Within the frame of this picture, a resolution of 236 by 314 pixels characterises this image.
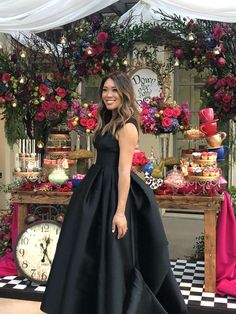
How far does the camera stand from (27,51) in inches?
178

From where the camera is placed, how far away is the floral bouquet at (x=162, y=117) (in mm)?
3844

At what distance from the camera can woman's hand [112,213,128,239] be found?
8.56ft

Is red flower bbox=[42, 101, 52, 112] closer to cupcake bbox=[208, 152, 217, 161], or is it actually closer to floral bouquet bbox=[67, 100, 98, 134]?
floral bouquet bbox=[67, 100, 98, 134]

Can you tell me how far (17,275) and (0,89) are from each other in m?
1.71

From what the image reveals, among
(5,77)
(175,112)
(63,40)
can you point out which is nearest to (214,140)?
(175,112)

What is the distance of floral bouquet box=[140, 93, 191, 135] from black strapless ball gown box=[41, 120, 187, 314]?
1110 mm

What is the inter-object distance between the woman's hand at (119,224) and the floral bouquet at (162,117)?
4.50 ft

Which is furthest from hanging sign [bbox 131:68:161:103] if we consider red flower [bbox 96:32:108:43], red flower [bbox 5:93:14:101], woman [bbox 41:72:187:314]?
woman [bbox 41:72:187:314]

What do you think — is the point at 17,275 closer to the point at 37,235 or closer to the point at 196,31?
the point at 37,235

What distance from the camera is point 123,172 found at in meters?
2.63

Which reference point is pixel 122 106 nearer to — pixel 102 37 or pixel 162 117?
pixel 162 117

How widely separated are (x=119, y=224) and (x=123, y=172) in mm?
287

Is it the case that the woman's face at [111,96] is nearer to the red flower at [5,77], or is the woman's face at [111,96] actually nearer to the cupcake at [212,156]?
the cupcake at [212,156]

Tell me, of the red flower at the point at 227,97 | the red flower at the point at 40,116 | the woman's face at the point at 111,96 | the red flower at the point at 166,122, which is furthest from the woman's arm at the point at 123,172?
the red flower at the point at 40,116
